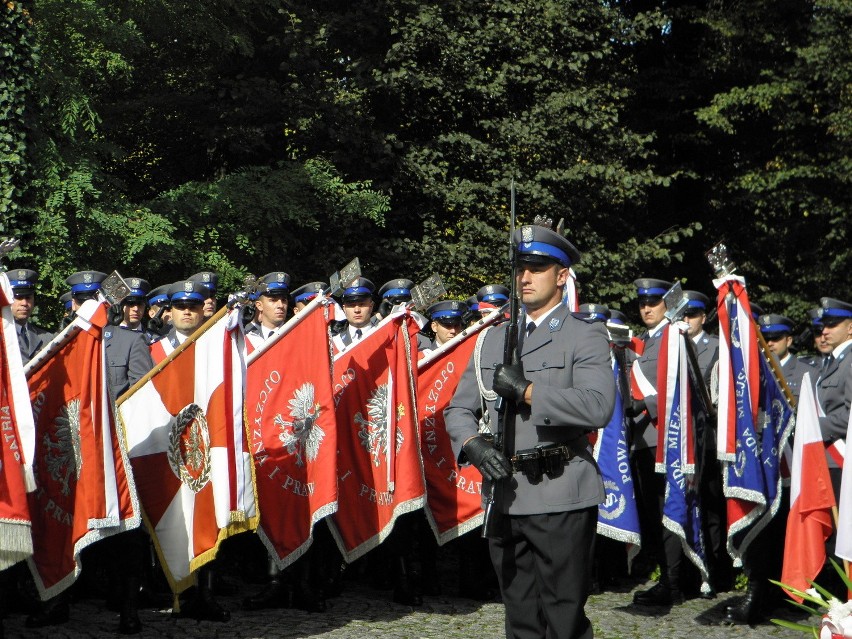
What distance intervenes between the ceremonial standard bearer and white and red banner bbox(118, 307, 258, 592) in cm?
242

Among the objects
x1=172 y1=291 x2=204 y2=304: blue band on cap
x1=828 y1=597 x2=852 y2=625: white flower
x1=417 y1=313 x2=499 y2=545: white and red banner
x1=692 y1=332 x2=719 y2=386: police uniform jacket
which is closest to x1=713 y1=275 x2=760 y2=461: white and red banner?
x1=692 y1=332 x2=719 y2=386: police uniform jacket

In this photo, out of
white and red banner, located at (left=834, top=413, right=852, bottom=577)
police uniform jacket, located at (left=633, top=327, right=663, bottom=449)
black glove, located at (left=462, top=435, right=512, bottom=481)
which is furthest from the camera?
police uniform jacket, located at (left=633, top=327, right=663, bottom=449)

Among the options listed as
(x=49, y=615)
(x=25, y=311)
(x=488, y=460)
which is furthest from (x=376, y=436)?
(x=488, y=460)

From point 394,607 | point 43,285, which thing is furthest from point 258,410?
point 43,285

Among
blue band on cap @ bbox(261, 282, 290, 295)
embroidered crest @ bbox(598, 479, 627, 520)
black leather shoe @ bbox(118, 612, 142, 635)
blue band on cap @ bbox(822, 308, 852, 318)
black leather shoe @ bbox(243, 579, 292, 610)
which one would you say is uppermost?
blue band on cap @ bbox(261, 282, 290, 295)

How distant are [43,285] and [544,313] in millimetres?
9085

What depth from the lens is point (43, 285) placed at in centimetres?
1295

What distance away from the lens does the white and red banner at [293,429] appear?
7793 mm

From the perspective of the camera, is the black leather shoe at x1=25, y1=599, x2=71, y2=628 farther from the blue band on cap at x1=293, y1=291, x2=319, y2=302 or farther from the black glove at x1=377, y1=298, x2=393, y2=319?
the blue band on cap at x1=293, y1=291, x2=319, y2=302

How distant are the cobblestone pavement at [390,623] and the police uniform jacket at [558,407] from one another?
2.50 metres

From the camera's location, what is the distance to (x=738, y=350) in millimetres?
7836

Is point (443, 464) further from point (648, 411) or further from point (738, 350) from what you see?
point (738, 350)

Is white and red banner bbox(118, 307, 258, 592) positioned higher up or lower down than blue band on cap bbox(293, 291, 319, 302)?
lower down

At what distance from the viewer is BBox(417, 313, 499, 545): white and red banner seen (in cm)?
847
